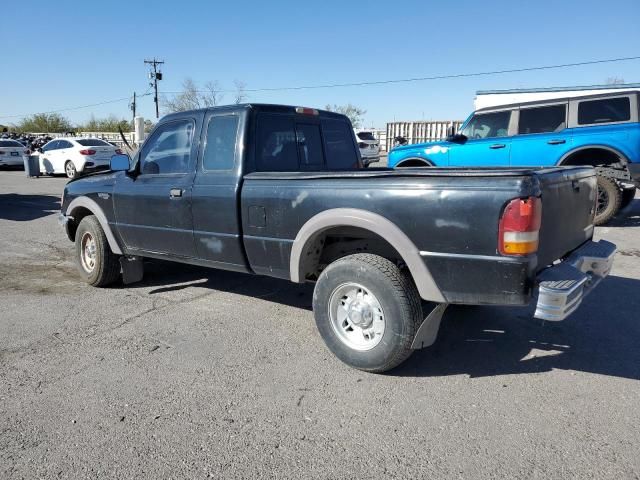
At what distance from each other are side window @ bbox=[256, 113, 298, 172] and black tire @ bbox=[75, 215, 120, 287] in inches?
91.0

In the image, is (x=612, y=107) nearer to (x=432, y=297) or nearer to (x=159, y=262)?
(x=432, y=297)

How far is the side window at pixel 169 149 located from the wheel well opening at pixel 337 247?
5.09 ft

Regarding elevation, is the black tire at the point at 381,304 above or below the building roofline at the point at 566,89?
below

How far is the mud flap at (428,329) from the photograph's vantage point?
125 inches

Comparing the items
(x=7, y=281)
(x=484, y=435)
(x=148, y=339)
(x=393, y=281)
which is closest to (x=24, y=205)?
(x=7, y=281)

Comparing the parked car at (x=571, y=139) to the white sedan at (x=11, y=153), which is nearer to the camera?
the parked car at (x=571, y=139)

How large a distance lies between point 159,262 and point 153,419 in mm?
3972

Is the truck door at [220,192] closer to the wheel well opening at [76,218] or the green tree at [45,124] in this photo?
the wheel well opening at [76,218]

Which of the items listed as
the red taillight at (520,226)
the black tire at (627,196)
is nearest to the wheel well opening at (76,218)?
the red taillight at (520,226)

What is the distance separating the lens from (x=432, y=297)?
3104 mm

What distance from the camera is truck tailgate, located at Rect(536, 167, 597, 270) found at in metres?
3.02

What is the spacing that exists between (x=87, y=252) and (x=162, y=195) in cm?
180

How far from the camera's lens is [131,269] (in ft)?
18.4

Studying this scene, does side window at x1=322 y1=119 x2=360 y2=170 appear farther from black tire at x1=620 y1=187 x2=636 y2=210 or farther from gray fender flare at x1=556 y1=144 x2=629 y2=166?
black tire at x1=620 y1=187 x2=636 y2=210
